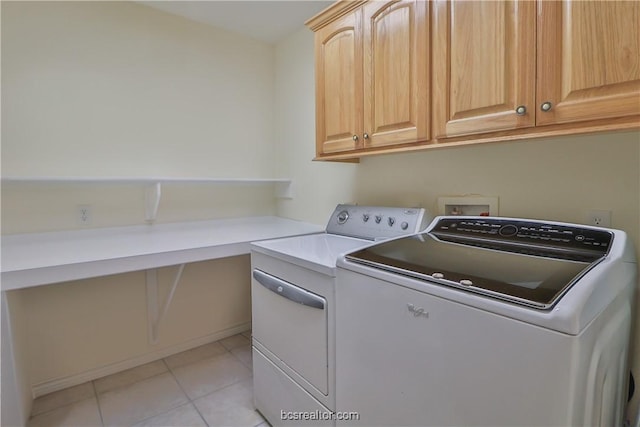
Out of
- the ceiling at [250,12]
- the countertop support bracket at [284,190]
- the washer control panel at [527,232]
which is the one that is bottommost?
the washer control panel at [527,232]

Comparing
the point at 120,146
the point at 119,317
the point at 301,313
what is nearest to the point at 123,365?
the point at 119,317

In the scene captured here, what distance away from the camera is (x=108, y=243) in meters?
1.73

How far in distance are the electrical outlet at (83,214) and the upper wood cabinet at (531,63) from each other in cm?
200

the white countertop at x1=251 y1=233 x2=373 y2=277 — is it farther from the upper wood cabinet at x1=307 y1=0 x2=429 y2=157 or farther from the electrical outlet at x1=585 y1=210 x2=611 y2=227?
the electrical outlet at x1=585 y1=210 x2=611 y2=227

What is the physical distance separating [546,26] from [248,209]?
216 centimetres

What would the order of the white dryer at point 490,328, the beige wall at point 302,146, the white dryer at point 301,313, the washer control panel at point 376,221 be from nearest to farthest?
the white dryer at point 490,328 → the white dryer at point 301,313 → the washer control panel at point 376,221 → the beige wall at point 302,146

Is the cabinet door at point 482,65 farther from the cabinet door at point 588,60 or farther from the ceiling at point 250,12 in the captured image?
the ceiling at point 250,12

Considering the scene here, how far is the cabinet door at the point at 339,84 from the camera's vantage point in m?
1.61

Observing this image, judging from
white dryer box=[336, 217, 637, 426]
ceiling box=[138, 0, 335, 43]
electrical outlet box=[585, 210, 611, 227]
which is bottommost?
white dryer box=[336, 217, 637, 426]

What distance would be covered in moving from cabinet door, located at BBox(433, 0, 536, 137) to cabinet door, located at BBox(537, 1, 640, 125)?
0.04 m

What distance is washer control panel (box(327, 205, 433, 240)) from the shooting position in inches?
60.8

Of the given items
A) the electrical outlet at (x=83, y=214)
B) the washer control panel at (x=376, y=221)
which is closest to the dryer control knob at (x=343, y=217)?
the washer control panel at (x=376, y=221)

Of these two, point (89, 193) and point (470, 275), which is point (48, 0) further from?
point (470, 275)

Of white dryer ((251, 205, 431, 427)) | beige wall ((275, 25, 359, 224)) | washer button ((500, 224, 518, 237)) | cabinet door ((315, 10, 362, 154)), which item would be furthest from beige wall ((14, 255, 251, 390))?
washer button ((500, 224, 518, 237))
